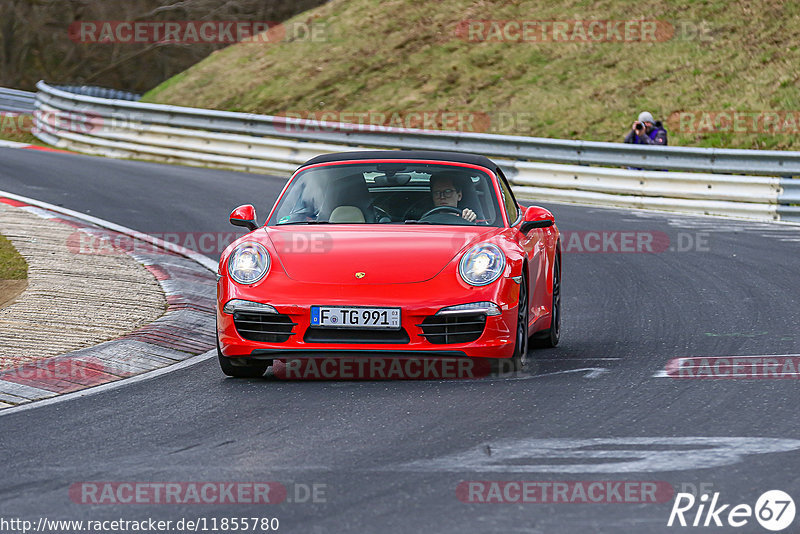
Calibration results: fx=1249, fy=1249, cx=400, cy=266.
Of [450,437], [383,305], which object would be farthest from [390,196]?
[450,437]

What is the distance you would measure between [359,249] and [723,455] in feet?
9.27

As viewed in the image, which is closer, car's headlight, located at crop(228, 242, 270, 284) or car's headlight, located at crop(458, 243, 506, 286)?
car's headlight, located at crop(458, 243, 506, 286)

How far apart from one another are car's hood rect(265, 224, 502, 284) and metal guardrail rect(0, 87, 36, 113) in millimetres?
25245

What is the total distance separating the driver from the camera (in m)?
8.16

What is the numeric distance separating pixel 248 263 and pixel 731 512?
3.71 metres

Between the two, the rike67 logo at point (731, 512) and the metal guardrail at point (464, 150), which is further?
the metal guardrail at point (464, 150)

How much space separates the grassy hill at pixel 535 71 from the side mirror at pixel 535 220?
15.0m

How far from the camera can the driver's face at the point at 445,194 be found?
8.16 metres

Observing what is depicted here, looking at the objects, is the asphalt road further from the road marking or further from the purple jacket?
the purple jacket

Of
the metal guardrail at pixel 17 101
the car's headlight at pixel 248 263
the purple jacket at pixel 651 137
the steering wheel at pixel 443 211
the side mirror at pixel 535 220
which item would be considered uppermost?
the metal guardrail at pixel 17 101

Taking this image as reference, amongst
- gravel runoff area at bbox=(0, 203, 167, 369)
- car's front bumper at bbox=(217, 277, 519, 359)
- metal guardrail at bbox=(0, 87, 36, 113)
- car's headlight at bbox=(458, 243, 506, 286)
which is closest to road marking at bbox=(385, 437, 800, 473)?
car's front bumper at bbox=(217, 277, 519, 359)

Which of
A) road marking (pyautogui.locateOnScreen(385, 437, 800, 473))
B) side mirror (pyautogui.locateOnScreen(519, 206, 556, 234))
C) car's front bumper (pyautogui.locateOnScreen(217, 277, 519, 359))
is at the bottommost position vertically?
road marking (pyautogui.locateOnScreen(385, 437, 800, 473))

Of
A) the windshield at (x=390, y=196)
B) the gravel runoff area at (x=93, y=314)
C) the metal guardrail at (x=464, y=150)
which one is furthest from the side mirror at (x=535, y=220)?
the metal guardrail at (x=464, y=150)

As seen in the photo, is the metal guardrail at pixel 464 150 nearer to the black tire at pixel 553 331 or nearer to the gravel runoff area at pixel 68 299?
the gravel runoff area at pixel 68 299
